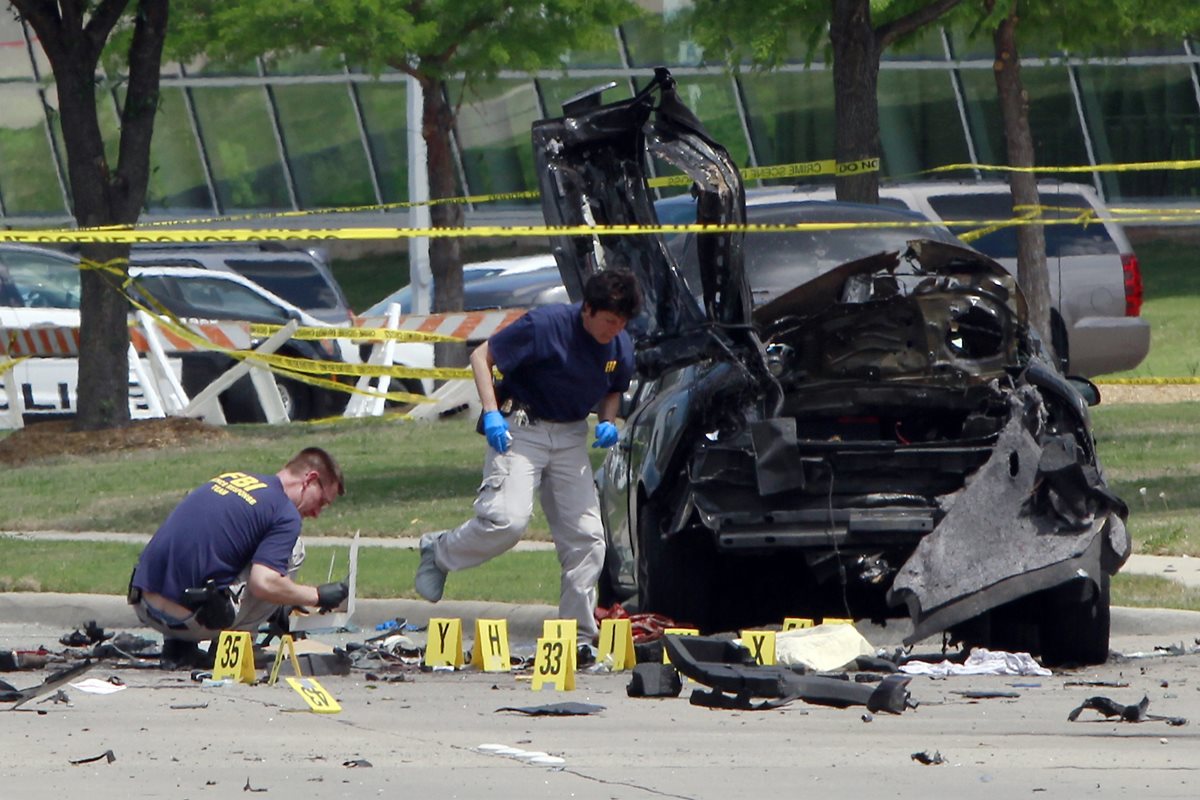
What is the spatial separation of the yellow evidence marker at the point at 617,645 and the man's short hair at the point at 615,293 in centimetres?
118

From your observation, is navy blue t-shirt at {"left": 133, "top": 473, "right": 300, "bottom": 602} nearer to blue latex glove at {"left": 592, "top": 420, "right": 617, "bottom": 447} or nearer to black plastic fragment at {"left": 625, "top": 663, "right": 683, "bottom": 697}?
blue latex glove at {"left": 592, "top": 420, "right": 617, "bottom": 447}

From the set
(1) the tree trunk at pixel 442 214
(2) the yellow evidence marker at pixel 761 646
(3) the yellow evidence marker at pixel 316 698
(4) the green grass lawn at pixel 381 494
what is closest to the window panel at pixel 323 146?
(1) the tree trunk at pixel 442 214

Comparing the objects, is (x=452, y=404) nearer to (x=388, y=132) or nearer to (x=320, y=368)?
(x=320, y=368)

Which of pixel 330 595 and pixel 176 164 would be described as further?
pixel 176 164

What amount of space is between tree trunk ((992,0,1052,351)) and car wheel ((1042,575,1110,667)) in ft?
29.3

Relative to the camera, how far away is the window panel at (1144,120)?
29.9m

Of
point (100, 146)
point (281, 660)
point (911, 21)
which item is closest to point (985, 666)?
point (281, 660)

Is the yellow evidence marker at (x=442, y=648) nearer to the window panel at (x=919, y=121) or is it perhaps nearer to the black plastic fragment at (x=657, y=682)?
the black plastic fragment at (x=657, y=682)

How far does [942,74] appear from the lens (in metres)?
30.7

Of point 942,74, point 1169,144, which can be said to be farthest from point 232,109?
point 1169,144

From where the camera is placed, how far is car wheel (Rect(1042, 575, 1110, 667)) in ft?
24.7

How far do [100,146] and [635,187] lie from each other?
839 centimetres

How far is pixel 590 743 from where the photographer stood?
6145 mm

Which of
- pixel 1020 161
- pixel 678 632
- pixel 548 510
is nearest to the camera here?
pixel 678 632
